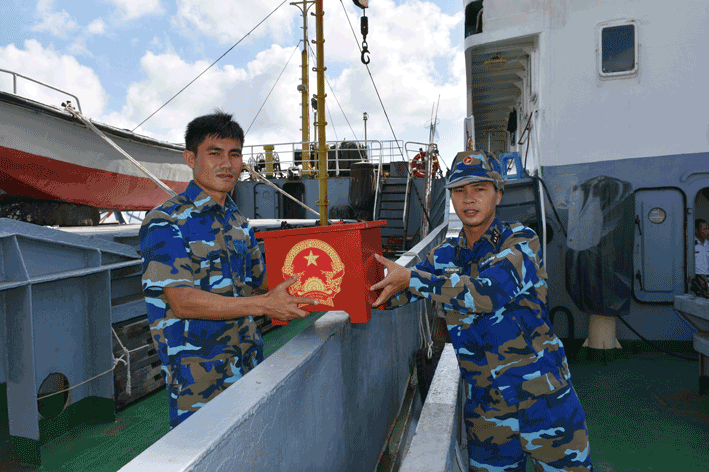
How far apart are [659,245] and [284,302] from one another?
5.33 m

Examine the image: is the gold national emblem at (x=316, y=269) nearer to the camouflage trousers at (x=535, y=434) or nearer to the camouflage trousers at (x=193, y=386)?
the camouflage trousers at (x=193, y=386)

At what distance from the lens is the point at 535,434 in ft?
6.40

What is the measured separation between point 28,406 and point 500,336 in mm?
3283

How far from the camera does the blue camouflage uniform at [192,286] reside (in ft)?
5.74

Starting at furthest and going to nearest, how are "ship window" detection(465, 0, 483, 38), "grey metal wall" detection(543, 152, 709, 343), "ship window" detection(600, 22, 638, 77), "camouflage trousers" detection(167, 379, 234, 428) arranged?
"ship window" detection(465, 0, 483, 38), "ship window" detection(600, 22, 638, 77), "grey metal wall" detection(543, 152, 709, 343), "camouflage trousers" detection(167, 379, 234, 428)

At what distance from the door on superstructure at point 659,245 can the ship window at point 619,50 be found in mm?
1504

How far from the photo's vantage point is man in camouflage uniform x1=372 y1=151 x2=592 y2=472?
1899mm

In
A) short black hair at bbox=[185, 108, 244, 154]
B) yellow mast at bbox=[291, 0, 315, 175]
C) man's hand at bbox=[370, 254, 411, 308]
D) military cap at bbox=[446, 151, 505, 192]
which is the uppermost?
yellow mast at bbox=[291, 0, 315, 175]

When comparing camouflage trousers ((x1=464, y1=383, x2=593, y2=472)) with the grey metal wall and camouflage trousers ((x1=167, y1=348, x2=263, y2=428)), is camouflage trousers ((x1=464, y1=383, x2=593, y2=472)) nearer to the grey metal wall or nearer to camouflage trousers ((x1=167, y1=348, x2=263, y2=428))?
camouflage trousers ((x1=167, y1=348, x2=263, y2=428))

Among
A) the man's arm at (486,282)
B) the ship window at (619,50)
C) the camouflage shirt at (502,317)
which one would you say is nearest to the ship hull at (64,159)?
the man's arm at (486,282)

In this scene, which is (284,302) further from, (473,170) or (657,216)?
(657,216)

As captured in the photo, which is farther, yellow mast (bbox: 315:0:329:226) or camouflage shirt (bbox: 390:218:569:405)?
yellow mast (bbox: 315:0:329:226)

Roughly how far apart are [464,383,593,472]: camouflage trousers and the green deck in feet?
5.22

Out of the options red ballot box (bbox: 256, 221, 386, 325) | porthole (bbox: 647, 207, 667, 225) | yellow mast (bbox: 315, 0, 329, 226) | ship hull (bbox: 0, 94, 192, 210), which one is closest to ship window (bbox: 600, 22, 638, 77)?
porthole (bbox: 647, 207, 667, 225)
